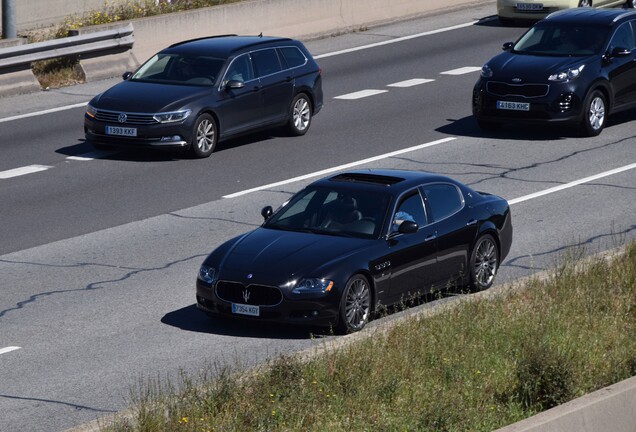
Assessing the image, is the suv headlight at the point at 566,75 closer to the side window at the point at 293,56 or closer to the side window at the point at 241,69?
the side window at the point at 293,56

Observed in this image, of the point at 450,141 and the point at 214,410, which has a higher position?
the point at 214,410

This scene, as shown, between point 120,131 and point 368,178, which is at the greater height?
point 368,178

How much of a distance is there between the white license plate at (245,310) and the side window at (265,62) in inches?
398

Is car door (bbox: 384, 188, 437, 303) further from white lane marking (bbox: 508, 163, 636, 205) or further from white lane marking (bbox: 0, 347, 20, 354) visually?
white lane marking (bbox: 508, 163, 636, 205)

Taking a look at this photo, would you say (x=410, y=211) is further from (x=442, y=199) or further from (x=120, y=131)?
(x=120, y=131)

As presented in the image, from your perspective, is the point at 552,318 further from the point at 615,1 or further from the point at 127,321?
the point at 615,1

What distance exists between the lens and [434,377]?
10586 mm

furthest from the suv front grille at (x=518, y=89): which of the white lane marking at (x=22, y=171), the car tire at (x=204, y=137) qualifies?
the white lane marking at (x=22, y=171)

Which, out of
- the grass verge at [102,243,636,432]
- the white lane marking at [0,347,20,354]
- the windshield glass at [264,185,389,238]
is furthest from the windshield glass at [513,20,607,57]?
the white lane marking at [0,347,20,354]

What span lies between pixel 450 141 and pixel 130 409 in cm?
1362

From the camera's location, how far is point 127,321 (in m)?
13.4

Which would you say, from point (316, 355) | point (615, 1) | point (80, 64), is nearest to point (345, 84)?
point (80, 64)

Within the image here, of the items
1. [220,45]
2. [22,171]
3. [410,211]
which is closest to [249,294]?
[410,211]

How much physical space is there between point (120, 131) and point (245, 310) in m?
8.65
